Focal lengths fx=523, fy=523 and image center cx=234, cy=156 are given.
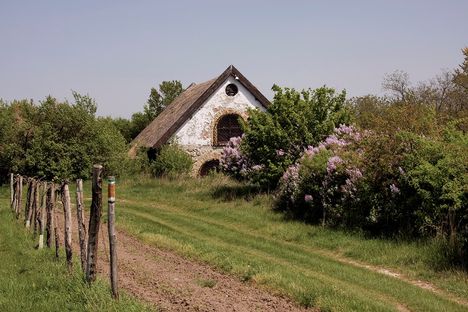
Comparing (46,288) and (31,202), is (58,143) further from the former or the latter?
(46,288)

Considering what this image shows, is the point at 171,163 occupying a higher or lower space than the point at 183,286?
higher

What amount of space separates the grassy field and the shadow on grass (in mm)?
75

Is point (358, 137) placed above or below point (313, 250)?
above

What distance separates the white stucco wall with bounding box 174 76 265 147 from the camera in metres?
31.9

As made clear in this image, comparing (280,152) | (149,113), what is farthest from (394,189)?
(149,113)

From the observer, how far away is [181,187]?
84.4 feet

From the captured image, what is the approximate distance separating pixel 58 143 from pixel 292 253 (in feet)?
64.3

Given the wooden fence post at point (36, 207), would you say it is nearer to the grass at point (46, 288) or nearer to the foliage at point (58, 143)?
the grass at point (46, 288)

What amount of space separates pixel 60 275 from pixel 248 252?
5029 mm

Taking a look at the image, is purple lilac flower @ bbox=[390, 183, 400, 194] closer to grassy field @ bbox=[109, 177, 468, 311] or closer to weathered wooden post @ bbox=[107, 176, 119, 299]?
grassy field @ bbox=[109, 177, 468, 311]

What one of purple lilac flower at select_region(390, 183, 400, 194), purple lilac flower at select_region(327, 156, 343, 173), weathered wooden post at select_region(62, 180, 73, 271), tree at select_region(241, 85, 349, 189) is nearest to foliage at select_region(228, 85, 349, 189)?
tree at select_region(241, 85, 349, 189)

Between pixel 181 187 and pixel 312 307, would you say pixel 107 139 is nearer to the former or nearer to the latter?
pixel 181 187

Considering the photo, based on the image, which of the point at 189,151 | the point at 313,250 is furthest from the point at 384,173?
the point at 189,151

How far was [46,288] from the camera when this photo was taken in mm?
A: 8703
